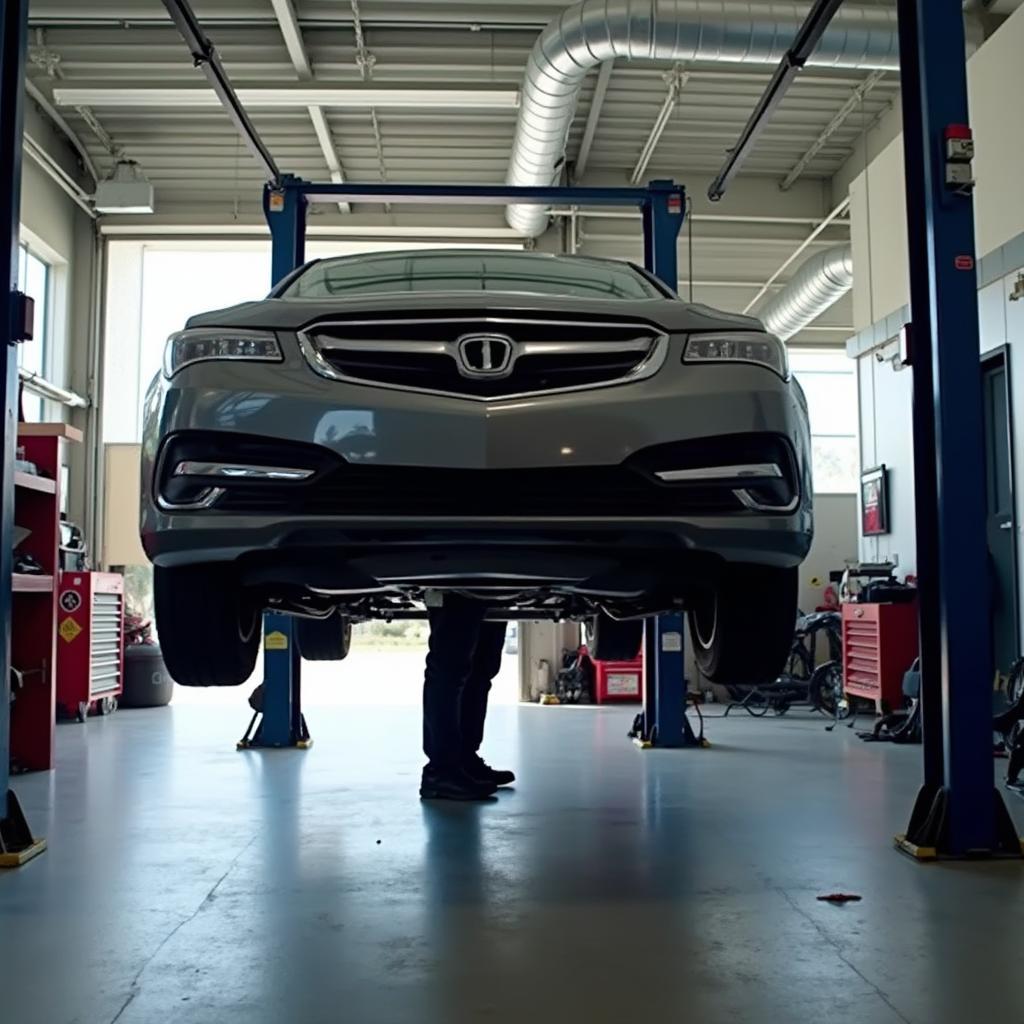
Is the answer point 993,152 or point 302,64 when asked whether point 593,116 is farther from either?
point 993,152

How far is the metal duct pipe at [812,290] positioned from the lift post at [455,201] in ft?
15.4

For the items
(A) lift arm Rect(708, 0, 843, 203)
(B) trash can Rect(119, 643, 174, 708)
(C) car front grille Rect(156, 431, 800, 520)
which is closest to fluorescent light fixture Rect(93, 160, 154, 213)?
(B) trash can Rect(119, 643, 174, 708)

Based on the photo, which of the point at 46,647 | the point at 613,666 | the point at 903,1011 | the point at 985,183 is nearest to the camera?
the point at 903,1011

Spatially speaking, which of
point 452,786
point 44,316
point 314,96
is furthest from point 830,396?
point 452,786

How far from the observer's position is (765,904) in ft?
9.40

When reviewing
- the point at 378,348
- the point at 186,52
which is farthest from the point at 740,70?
the point at 378,348

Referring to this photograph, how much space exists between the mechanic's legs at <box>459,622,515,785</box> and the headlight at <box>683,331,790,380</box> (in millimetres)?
2414

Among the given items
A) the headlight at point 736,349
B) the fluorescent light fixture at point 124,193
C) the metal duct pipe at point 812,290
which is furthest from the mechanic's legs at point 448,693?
the metal duct pipe at point 812,290

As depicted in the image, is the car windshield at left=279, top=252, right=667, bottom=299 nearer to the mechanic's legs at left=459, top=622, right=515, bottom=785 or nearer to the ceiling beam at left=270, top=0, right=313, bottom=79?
the mechanic's legs at left=459, top=622, right=515, bottom=785

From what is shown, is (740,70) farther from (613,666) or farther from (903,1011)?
(903,1011)

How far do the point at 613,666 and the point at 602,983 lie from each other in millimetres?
8887

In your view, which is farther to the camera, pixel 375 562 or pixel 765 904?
pixel 765 904

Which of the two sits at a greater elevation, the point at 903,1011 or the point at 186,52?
the point at 186,52

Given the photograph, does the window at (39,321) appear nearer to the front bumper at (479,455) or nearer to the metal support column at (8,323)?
the metal support column at (8,323)
